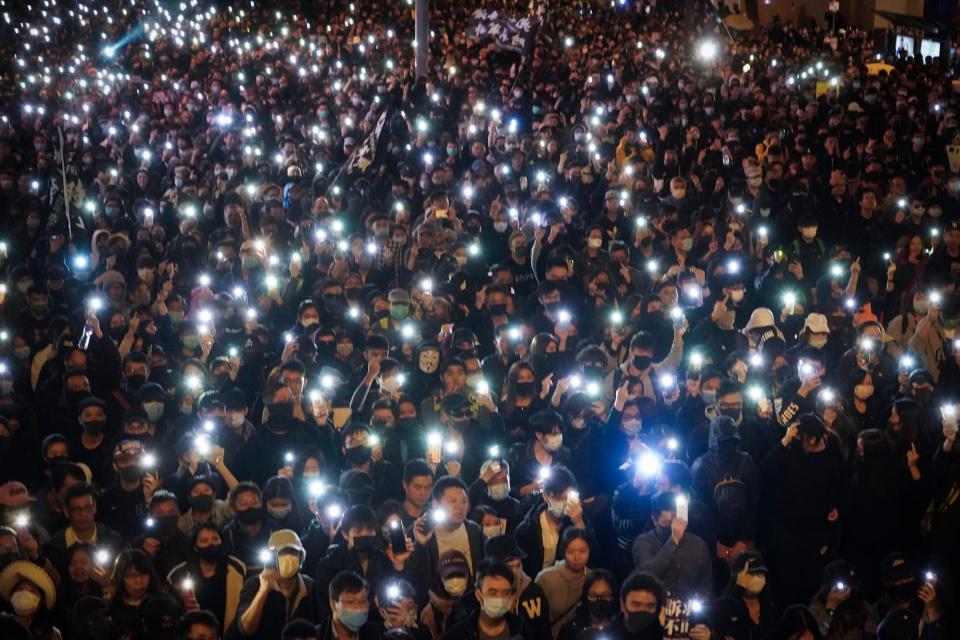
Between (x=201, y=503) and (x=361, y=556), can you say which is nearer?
(x=361, y=556)

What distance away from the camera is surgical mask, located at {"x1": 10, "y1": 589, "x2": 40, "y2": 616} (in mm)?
4746

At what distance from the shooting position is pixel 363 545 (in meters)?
5.03

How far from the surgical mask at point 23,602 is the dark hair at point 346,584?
59.9 inches

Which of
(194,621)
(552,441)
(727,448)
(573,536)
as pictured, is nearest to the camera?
(194,621)

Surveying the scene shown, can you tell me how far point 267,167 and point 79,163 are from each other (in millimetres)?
2572

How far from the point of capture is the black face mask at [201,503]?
221 inches

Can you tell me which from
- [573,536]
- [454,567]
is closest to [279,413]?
[454,567]

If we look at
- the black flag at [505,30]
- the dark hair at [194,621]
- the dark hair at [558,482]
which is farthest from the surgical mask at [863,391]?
the black flag at [505,30]

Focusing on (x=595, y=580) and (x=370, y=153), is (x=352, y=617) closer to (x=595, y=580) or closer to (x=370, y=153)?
(x=595, y=580)

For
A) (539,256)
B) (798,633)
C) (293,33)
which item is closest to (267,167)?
(539,256)

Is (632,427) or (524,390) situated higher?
(524,390)

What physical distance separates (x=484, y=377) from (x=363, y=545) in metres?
2.50

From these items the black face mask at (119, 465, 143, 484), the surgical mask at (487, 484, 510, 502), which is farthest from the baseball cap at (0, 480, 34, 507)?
the surgical mask at (487, 484, 510, 502)

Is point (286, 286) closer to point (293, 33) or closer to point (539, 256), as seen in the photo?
point (539, 256)
